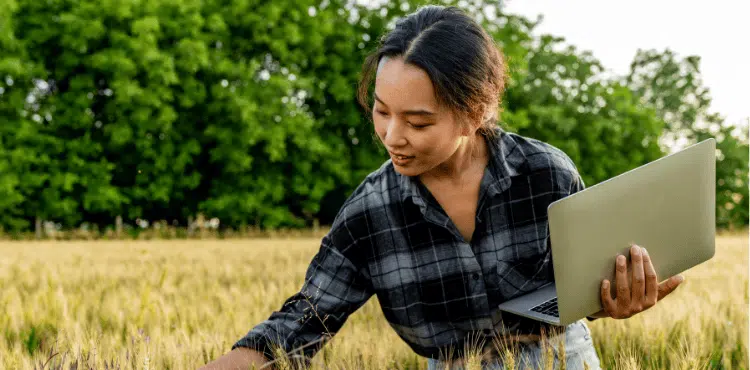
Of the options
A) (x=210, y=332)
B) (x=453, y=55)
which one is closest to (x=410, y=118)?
(x=453, y=55)

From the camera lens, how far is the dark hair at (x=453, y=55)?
1869 millimetres

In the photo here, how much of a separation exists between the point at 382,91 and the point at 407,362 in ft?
3.72

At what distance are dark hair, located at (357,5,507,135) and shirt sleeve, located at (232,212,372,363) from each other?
0.59 meters

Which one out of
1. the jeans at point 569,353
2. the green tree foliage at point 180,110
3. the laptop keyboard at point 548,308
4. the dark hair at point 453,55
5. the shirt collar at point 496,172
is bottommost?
the jeans at point 569,353

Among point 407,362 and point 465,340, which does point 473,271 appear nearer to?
point 465,340

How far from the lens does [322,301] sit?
7.04 feet

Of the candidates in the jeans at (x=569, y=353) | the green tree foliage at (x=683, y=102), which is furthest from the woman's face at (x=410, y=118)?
the green tree foliage at (x=683, y=102)

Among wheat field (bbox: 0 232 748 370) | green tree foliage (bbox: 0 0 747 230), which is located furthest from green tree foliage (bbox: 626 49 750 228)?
wheat field (bbox: 0 232 748 370)

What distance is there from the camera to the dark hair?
6.13 ft

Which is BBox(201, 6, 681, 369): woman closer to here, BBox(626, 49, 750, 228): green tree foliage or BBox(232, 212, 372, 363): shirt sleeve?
BBox(232, 212, 372, 363): shirt sleeve

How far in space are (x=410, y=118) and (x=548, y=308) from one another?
2.19 feet

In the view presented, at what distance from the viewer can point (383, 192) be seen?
2262 mm

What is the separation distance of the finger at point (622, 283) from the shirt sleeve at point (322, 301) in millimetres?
818

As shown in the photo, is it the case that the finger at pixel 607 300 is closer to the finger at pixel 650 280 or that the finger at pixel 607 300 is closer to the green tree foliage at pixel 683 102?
the finger at pixel 650 280
